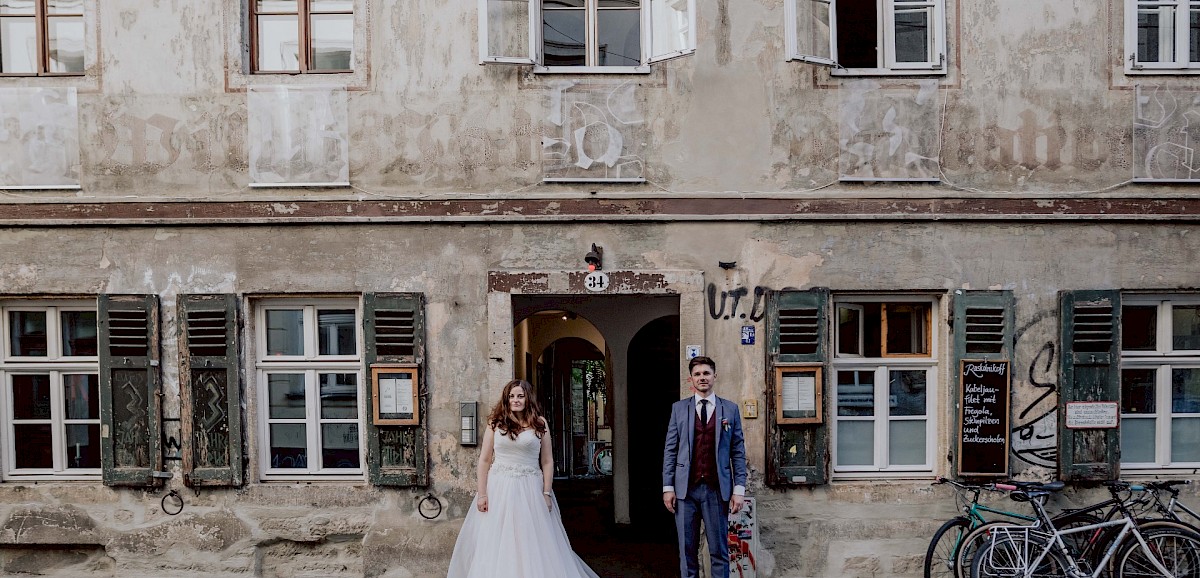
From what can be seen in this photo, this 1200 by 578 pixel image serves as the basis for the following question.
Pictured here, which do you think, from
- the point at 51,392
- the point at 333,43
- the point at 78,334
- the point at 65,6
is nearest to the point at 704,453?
the point at 333,43

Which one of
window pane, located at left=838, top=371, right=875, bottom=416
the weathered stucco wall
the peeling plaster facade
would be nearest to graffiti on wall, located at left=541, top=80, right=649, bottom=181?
the peeling plaster facade

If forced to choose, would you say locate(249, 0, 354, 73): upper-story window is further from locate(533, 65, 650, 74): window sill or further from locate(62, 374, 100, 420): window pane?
locate(62, 374, 100, 420): window pane

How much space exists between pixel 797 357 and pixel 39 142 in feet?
21.1

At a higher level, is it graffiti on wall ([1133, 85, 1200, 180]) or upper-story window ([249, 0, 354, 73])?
upper-story window ([249, 0, 354, 73])

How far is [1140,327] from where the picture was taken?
288 inches

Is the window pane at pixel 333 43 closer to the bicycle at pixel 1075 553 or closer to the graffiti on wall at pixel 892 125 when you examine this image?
the graffiti on wall at pixel 892 125

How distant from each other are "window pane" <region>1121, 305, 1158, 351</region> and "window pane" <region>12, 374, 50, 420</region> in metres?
9.02

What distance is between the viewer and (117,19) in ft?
→ 23.6

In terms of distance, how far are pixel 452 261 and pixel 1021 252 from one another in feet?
15.1

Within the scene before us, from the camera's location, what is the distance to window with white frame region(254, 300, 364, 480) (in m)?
7.38

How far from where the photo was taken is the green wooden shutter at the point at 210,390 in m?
7.14

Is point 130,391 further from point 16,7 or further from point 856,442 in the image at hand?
point 856,442

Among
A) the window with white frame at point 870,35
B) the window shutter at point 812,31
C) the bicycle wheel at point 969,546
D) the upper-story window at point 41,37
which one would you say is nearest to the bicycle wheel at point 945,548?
the bicycle wheel at point 969,546

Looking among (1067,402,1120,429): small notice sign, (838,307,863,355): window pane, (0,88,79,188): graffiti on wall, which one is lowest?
(1067,402,1120,429): small notice sign
